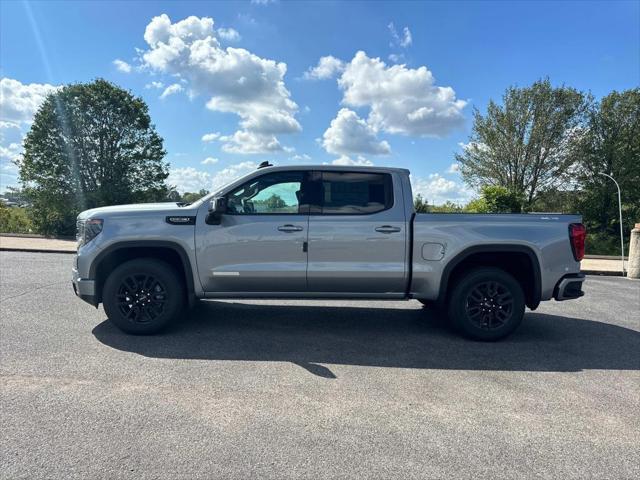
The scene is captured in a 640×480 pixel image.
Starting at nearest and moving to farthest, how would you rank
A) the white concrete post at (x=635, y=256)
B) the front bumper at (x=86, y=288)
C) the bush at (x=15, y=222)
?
the front bumper at (x=86, y=288) < the white concrete post at (x=635, y=256) < the bush at (x=15, y=222)

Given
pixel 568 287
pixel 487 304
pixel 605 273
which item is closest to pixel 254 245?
pixel 487 304

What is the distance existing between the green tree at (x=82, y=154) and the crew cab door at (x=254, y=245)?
17429 mm

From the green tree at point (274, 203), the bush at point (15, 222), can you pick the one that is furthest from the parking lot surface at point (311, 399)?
the bush at point (15, 222)

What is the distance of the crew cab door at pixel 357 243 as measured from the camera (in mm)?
5020

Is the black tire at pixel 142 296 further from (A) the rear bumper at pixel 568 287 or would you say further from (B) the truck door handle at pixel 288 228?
(A) the rear bumper at pixel 568 287

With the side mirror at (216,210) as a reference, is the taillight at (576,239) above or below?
below

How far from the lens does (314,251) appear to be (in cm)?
503

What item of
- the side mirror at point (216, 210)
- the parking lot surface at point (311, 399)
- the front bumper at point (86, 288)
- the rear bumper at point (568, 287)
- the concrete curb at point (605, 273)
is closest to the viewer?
the parking lot surface at point (311, 399)

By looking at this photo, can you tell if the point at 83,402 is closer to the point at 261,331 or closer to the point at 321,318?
the point at 261,331

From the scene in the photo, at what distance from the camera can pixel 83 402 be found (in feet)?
11.1

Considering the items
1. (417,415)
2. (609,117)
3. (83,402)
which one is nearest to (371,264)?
(417,415)

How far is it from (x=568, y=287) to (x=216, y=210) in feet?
13.4

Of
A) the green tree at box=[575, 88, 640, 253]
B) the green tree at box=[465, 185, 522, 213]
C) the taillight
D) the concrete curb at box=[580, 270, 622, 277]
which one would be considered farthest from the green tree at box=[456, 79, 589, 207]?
the taillight

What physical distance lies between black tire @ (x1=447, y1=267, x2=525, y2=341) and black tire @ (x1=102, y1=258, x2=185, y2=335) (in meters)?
3.20
